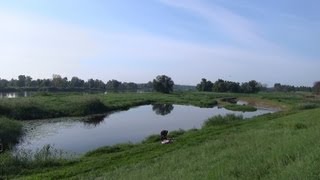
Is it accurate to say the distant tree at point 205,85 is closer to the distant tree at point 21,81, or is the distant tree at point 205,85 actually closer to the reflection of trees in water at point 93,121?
the distant tree at point 21,81

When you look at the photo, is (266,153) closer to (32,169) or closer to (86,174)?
(86,174)

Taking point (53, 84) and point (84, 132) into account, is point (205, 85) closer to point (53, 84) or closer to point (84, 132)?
point (53, 84)

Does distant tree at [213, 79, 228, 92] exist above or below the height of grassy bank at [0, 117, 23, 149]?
above

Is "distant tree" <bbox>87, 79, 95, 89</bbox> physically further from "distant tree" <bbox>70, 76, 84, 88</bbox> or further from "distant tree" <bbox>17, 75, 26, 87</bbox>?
"distant tree" <bbox>17, 75, 26, 87</bbox>

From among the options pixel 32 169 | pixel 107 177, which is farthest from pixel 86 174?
pixel 32 169

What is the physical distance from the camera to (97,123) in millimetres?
48000

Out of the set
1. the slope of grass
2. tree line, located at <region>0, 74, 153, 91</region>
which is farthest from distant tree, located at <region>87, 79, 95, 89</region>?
the slope of grass

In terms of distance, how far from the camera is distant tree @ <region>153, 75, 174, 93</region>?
137m

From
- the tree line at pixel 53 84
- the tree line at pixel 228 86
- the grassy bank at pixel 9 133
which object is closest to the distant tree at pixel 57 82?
the tree line at pixel 53 84

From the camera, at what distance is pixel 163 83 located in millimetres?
136750

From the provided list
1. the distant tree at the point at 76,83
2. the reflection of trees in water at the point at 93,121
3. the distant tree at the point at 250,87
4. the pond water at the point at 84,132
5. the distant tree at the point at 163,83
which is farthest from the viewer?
the distant tree at the point at 76,83

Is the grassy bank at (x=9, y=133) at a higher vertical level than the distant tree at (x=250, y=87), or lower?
lower

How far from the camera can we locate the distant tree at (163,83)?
449 feet

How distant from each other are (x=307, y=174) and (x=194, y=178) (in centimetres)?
287
